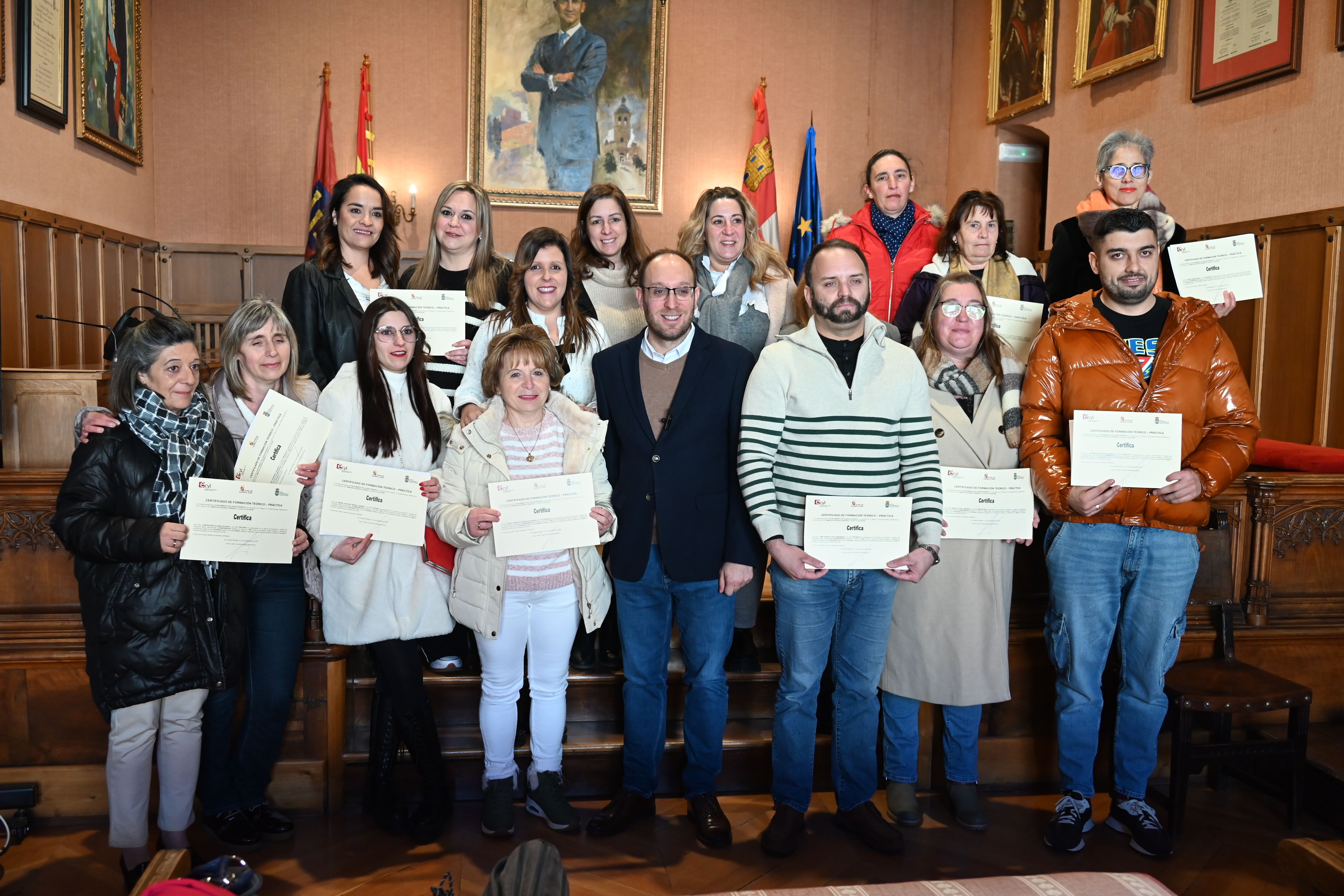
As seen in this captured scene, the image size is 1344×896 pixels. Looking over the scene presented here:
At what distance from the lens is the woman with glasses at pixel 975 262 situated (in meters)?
3.19

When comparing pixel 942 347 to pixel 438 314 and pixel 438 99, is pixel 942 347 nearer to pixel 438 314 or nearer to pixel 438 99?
pixel 438 314

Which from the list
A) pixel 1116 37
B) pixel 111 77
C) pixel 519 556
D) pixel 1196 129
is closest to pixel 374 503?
pixel 519 556

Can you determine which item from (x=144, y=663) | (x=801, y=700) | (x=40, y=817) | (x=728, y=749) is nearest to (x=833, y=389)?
(x=801, y=700)

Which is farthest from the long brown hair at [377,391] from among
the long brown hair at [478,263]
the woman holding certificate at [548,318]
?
the long brown hair at [478,263]

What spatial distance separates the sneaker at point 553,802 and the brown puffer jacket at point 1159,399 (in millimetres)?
1766

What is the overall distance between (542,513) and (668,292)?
744 millimetres

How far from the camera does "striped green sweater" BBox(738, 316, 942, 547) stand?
8.65 ft

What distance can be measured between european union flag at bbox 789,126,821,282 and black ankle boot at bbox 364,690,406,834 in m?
5.98

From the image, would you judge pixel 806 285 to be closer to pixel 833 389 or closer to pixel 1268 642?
pixel 833 389

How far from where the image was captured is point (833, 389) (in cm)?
264

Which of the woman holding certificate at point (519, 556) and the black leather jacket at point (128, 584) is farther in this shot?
the woman holding certificate at point (519, 556)

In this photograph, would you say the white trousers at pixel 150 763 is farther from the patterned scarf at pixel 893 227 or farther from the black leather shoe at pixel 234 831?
the patterned scarf at pixel 893 227

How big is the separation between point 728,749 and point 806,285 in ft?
5.37

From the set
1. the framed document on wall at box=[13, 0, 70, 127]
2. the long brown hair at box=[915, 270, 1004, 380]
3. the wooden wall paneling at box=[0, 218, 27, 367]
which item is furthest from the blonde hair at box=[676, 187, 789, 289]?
the framed document on wall at box=[13, 0, 70, 127]
